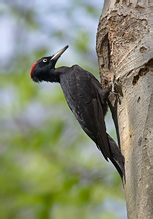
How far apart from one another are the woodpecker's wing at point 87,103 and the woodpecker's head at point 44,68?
1.92 feet

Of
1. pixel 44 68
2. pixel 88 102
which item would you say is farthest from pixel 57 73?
pixel 88 102

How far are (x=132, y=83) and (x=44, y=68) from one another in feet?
7.31

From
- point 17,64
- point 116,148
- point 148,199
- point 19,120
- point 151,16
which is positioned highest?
point 17,64

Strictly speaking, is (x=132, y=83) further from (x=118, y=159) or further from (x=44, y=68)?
(x=44, y=68)

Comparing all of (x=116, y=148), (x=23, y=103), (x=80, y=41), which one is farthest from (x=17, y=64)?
(x=116, y=148)

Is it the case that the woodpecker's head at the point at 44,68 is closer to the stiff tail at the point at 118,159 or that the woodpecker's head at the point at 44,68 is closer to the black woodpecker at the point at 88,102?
the black woodpecker at the point at 88,102

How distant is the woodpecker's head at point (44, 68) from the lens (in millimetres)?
5145

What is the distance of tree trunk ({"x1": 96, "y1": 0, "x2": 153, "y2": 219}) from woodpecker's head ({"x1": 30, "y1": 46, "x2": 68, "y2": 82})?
1236mm

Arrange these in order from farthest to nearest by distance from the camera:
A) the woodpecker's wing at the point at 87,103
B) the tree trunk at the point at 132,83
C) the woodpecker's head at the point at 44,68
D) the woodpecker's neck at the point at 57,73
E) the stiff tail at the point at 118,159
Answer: the woodpecker's head at the point at 44,68 → the woodpecker's neck at the point at 57,73 → the woodpecker's wing at the point at 87,103 → the stiff tail at the point at 118,159 → the tree trunk at the point at 132,83

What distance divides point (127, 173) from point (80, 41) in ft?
13.1

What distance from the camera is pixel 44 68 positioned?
5.16m

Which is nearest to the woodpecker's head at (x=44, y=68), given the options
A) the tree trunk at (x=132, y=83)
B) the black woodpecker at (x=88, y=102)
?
the black woodpecker at (x=88, y=102)

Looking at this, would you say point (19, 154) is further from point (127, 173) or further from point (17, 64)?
point (127, 173)

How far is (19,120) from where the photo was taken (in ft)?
21.2
